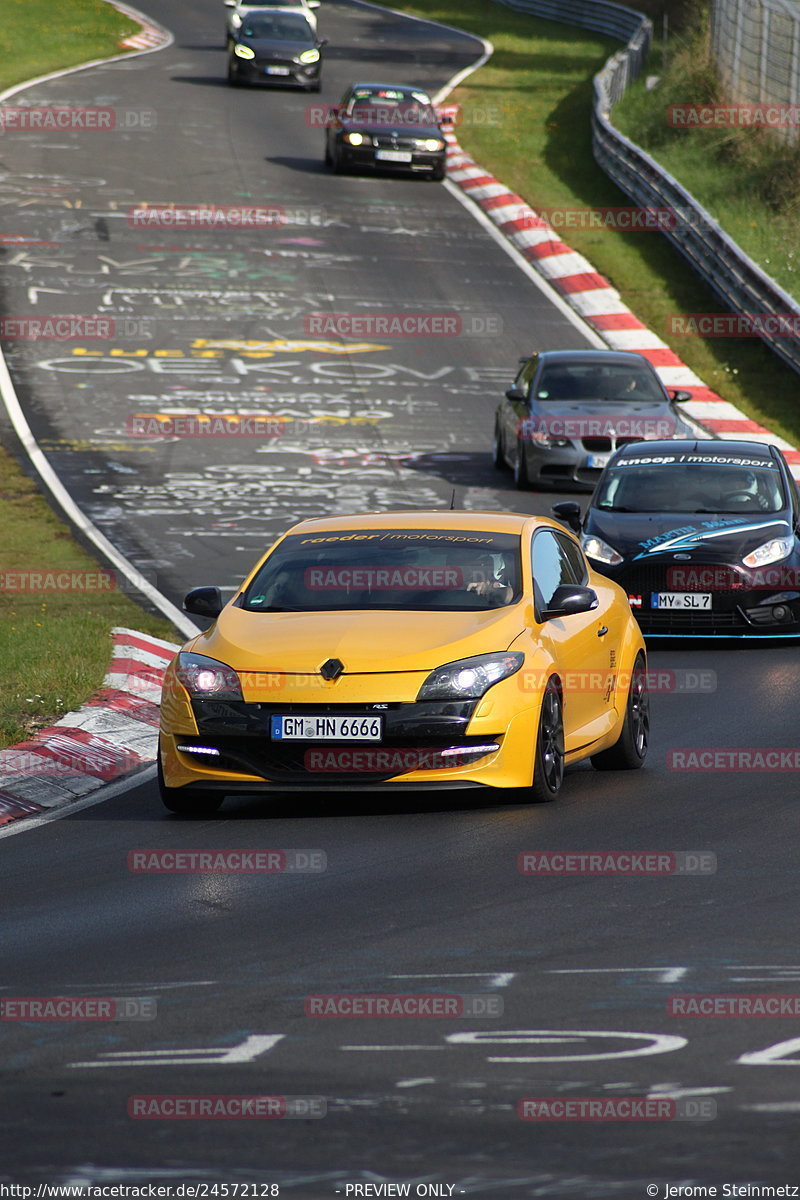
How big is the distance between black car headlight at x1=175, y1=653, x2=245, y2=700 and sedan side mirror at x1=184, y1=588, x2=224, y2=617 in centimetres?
53

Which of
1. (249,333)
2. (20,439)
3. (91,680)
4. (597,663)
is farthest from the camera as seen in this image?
(249,333)

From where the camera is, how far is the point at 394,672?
961 cm

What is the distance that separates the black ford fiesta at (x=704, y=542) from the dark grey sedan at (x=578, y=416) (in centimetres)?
523

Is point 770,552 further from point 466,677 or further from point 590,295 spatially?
point 590,295

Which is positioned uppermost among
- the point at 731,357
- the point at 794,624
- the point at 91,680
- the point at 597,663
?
the point at 597,663

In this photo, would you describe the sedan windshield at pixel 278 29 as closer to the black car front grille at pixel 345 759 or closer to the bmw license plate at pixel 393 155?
the bmw license plate at pixel 393 155

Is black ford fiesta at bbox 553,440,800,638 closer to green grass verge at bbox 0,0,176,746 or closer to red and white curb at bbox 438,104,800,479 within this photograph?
green grass verge at bbox 0,0,176,746

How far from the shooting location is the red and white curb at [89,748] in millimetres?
10586

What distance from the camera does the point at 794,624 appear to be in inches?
639

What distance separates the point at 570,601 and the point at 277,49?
41613 mm

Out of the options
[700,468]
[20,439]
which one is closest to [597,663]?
[700,468]

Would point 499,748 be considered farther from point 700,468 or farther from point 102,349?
point 102,349

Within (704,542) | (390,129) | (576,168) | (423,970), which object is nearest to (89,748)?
(423,970)

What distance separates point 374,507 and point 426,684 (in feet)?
39.9
